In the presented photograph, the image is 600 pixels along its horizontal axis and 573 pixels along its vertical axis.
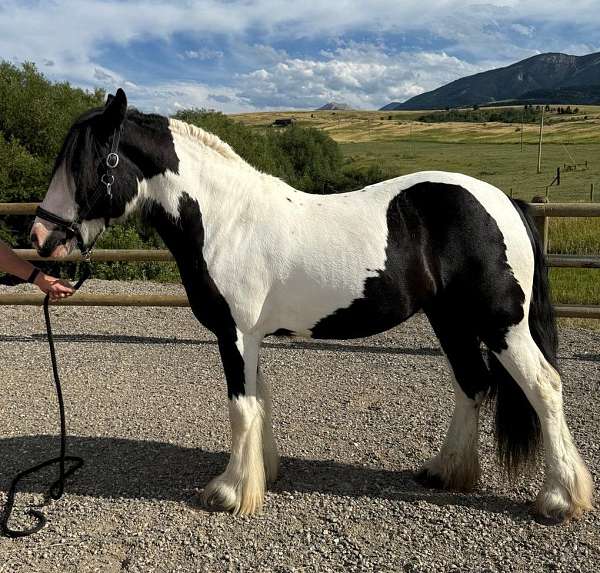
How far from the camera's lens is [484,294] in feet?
8.95

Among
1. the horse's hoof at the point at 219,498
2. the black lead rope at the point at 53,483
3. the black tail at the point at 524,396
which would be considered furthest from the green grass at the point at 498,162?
the black lead rope at the point at 53,483

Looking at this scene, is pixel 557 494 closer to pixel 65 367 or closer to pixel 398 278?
pixel 398 278

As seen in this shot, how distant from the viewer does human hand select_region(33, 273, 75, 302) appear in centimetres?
301

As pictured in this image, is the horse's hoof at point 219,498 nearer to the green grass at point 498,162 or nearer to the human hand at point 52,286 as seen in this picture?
the human hand at point 52,286

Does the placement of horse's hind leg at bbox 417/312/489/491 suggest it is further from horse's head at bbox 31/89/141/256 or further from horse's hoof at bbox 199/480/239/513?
horse's head at bbox 31/89/141/256

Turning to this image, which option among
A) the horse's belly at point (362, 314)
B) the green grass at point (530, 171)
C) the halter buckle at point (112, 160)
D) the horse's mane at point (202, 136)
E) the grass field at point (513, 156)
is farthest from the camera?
the grass field at point (513, 156)

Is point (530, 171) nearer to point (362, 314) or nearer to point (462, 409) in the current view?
point (462, 409)

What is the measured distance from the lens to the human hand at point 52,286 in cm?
301

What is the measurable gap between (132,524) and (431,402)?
102 inches

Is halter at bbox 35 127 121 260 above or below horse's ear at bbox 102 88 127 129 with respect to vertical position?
below

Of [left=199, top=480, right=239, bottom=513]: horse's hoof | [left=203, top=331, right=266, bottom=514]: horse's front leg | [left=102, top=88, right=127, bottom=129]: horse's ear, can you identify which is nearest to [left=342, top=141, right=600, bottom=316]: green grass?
[left=203, top=331, right=266, bottom=514]: horse's front leg

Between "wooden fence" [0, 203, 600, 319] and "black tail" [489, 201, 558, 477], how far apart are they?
9.28 ft

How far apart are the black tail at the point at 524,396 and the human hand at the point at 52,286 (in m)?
2.48

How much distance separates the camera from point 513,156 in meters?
58.7
